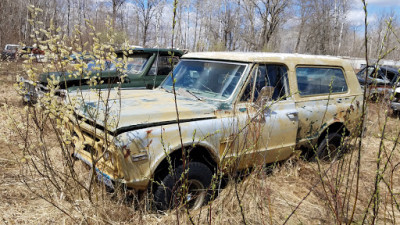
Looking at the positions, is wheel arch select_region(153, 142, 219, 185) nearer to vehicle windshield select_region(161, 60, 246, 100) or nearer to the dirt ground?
the dirt ground

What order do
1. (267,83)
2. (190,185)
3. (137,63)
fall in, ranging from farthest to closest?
(137,63), (267,83), (190,185)

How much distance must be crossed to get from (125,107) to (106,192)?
0.83 metres

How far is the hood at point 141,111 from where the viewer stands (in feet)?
8.19

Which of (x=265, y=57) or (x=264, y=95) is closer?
(x=264, y=95)

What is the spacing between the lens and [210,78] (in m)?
3.55

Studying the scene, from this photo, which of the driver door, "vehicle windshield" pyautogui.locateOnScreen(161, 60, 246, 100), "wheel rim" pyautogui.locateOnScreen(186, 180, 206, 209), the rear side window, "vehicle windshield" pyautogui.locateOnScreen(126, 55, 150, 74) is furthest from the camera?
"vehicle windshield" pyautogui.locateOnScreen(126, 55, 150, 74)

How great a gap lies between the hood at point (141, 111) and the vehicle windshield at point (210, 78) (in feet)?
0.74

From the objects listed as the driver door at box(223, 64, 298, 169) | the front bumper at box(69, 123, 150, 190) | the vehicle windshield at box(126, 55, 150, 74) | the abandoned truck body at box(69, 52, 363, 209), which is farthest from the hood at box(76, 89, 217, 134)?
the vehicle windshield at box(126, 55, 150, 74)

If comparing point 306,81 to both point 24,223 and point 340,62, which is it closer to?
point 340,62

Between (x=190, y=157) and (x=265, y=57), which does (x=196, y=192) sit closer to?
(x=190, y=157)

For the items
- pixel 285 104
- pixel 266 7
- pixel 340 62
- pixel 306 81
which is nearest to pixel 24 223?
pixel 285 104

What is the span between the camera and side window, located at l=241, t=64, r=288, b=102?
3.23 metres

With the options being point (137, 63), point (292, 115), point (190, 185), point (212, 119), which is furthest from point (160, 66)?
point (190, 185)

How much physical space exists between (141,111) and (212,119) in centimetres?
72
